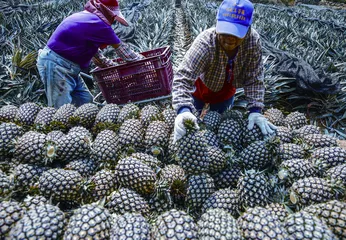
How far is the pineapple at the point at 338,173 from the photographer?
2.07 meters

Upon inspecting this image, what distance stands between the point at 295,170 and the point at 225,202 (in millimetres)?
709

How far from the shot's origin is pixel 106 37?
367 cm

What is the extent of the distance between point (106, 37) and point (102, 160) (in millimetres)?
2128

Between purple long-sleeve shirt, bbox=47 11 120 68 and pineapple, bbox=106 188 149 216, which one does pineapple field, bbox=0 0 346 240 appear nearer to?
pineapple, bbox=106 188 149 216

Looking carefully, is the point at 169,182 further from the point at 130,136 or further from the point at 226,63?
the point at 226,63

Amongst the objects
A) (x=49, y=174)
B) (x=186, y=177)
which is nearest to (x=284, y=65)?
(x=186, y=177)

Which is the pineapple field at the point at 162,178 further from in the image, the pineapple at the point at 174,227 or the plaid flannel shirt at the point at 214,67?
the plaid flannel shirt at the point at 214,67

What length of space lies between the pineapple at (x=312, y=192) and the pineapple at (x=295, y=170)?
12 centimetres

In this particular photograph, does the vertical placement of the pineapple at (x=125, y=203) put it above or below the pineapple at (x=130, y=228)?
below

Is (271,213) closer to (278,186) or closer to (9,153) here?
(278,186)

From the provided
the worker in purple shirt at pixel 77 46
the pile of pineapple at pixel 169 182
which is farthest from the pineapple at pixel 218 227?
the worker in purple shirt at pixel 77 46

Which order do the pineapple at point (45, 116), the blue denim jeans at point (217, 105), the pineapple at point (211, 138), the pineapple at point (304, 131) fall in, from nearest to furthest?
1. the pineapple at point (211, 138)
2. the pineapple at point (304, 131)
3. the pineapple at point (45, 116)
4. the blue denim jeans at point (217, 105)

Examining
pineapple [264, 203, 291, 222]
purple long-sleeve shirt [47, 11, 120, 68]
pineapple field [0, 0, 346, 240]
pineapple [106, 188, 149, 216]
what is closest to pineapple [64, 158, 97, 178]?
pineapple field [0, 0, 346, 240]

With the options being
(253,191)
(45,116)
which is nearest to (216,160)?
(253,191)
